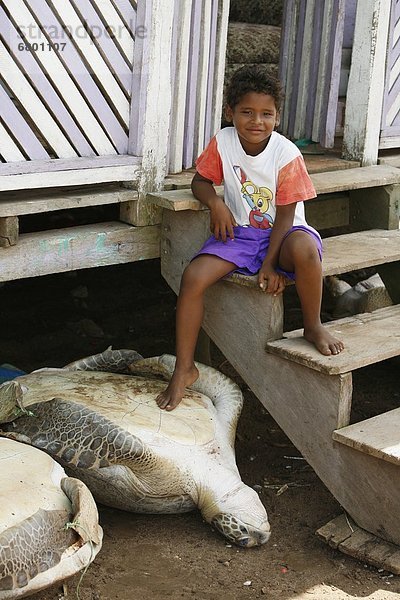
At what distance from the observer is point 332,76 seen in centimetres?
608

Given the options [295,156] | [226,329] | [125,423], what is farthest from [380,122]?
[125,423]

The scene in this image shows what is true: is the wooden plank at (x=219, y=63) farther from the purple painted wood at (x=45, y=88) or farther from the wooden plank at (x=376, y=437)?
the wooden plank at (x=376, y=437)

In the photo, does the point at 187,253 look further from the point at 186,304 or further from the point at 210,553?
the point at 210,553

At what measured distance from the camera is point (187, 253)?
4758mm

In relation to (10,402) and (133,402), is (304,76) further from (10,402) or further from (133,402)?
(10,402)

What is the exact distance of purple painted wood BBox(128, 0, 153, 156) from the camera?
457cm

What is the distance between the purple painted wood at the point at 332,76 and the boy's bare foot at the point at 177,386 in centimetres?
239

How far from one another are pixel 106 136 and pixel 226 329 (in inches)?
45.8

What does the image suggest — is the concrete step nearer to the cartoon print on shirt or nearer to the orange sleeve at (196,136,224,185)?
the cartoon print on shirt

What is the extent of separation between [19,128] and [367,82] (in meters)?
2.19

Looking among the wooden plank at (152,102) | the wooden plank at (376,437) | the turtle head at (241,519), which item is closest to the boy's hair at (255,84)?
the wooden plank at (152,102)

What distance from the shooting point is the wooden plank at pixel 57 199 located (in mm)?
4363

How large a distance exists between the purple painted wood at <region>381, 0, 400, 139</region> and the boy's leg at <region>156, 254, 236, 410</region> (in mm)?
1934

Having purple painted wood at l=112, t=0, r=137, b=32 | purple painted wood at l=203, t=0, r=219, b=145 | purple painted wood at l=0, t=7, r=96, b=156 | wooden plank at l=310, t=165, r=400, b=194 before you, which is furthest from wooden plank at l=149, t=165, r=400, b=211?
purple painted wood at l=112, t=0, r=137, b=32
